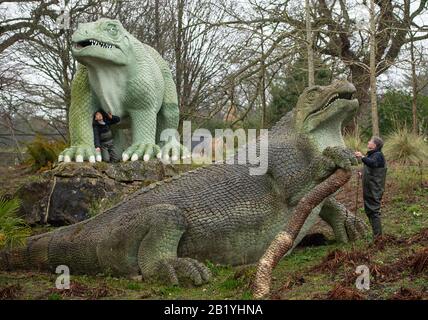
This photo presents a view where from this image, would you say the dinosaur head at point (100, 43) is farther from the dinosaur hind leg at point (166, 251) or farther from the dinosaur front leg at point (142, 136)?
the dinosaur hind leg at point (166, 251)

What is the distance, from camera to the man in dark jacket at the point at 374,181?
22.6ft

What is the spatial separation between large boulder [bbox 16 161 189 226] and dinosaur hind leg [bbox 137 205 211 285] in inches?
129

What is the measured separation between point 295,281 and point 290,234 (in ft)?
1.42

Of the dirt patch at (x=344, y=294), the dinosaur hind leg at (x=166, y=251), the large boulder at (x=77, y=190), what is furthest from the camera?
the large boulder at (x=77, y=190)

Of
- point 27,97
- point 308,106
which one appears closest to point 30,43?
point 27,97

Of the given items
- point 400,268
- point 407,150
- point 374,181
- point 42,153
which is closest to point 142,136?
point 374,181

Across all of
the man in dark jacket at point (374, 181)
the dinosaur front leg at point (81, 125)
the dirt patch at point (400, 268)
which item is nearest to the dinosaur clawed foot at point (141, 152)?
the dinosaur front leg at point (81, 125)

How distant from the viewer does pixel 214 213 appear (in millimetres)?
6500

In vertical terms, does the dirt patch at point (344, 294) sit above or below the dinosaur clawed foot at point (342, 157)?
below

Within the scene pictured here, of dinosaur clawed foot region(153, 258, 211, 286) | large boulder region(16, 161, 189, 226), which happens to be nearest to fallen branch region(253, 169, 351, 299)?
dinosaur clawed foot region(153, 258, 211, 286)

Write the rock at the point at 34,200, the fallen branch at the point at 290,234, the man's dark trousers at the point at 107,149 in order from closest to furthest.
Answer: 1. the fallen branch at the point at 290,234
2. the rock at the point at 34,200
3. the man's dark trousers at the point at 107,149

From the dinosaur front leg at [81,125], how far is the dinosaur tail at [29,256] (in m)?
2.67

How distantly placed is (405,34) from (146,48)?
437 inches

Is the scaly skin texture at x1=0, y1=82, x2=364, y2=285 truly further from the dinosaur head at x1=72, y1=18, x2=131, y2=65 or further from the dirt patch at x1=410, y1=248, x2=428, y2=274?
the dinosaur head at x1=72, y1=18, x2=131, y2=65
